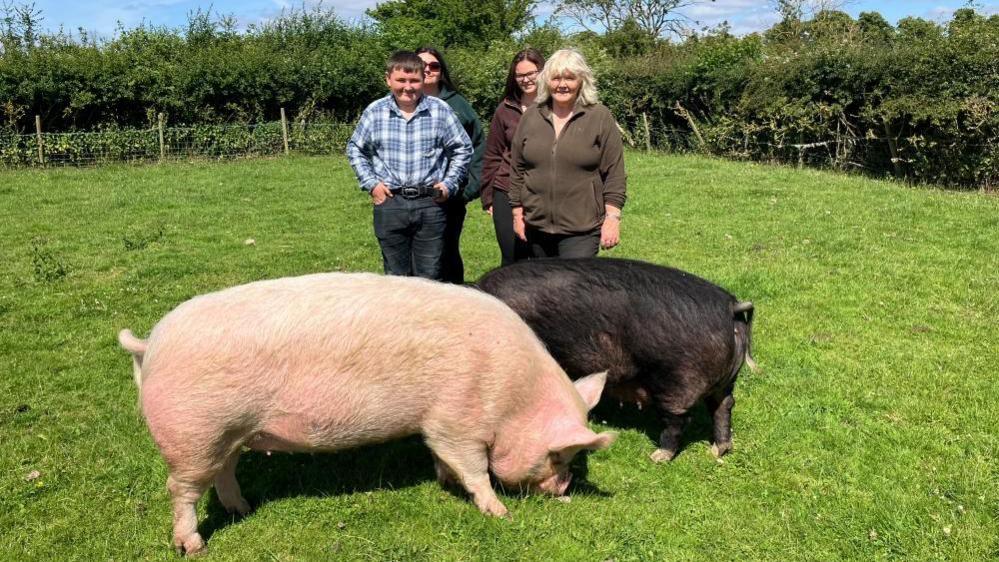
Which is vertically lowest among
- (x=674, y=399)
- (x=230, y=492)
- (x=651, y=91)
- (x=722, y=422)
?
(x=230, y=492)

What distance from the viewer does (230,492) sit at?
11.7 feet

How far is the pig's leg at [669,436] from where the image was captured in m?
4.04

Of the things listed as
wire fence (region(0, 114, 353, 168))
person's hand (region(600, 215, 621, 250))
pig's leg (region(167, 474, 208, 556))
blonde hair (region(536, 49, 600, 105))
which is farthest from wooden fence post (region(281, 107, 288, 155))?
pig's leg (region(167, 474, 208, 556))

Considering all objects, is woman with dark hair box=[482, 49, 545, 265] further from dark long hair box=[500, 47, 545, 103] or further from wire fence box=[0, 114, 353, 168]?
wire fence box=[0, 114, 353, 168]

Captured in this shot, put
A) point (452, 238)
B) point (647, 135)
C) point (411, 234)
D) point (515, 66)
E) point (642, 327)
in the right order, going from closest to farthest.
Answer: point (642, 327) → point (411, 234) → point (515, 66) → point (452, 238) → point (647, 135)

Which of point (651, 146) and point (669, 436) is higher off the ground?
point (651, 146)

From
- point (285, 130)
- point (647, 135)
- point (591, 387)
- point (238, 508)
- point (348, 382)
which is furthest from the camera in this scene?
point (647, 135)

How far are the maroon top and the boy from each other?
1.96 feet

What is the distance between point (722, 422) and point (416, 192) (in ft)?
7.57

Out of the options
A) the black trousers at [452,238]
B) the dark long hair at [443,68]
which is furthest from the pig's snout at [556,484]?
the dark long hair at [443,68]

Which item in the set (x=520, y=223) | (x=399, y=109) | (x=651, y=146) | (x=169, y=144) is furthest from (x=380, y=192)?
(x=651, y=146)

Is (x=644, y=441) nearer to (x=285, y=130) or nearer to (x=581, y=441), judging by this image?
(x=581, y=441)

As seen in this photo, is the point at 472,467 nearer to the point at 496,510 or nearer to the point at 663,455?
the point at 496,510

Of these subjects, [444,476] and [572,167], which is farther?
[572,167]
